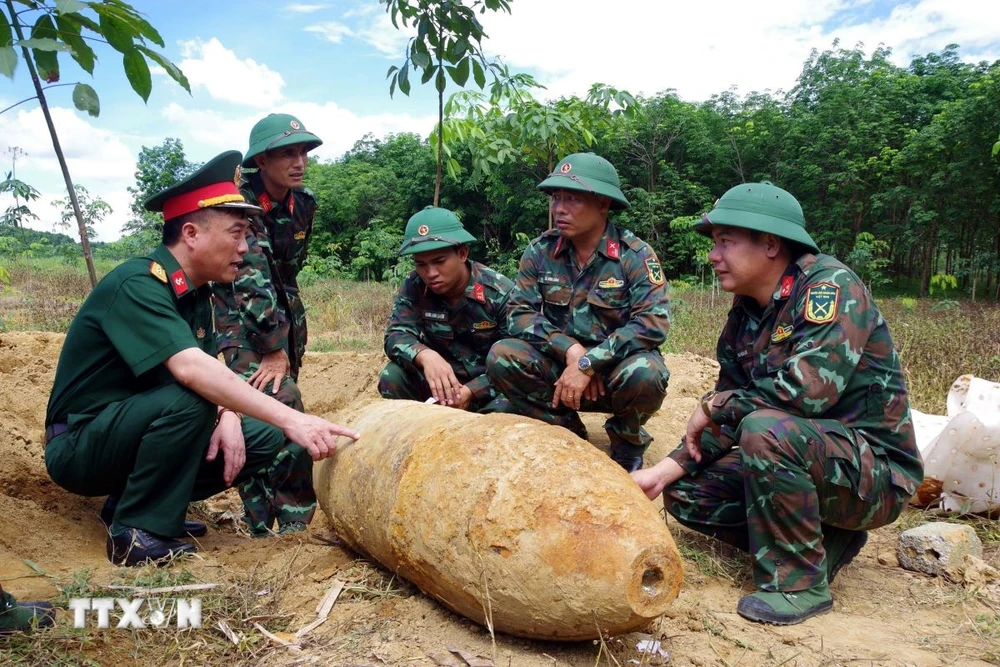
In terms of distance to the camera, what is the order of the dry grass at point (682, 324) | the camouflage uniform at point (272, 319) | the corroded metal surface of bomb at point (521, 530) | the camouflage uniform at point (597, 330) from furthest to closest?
the dry grass at point (682, 324), the camouflage uniform at point (597, 330), the camouflage uniform at point (272, 319), the corroded metal surface of bomb at point (521, 530)

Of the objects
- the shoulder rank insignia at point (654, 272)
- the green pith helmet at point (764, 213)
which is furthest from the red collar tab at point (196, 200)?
the shoulder rank insignia at point (654, 272)

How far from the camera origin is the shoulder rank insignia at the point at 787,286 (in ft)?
9.75

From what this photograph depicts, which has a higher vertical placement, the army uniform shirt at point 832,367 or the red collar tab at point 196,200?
the red collar tab at point 196,200

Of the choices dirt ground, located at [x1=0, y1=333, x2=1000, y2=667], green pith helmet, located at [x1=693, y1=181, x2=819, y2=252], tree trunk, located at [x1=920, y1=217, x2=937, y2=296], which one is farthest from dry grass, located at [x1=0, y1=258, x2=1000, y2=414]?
tree trunk, located at [x1=920, y1=217, x2=937, y2=296]

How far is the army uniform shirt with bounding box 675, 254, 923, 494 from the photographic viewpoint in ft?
8.96

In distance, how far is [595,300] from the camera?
14.2 feet

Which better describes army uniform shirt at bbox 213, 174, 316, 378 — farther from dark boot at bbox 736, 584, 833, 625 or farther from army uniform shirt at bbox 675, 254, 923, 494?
dark boot at bbox 736, 584, 833, 625

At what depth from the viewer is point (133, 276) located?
3.03 m

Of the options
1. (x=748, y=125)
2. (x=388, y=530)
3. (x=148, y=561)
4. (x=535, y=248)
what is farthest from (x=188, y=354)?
(x=748, y=125)

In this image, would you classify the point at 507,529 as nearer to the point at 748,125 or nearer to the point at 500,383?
the point at 500,383

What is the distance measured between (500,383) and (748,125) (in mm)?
23498

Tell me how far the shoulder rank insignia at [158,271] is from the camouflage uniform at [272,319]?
1.03 meters

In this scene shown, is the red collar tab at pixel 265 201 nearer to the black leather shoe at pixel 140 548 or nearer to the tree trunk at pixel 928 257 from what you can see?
the black leather shoe at pixel 140 548

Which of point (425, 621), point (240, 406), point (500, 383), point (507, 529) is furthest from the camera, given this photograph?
point (500, 383)
